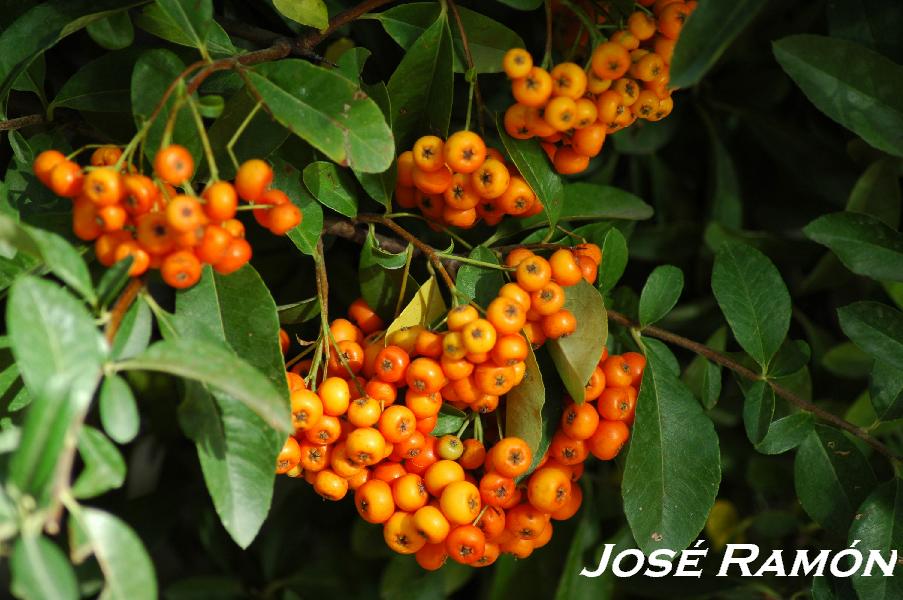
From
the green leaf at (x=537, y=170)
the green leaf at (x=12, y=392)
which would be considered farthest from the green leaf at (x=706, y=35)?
the green leaf at (x=12, y=392)

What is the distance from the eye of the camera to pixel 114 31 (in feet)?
3.35

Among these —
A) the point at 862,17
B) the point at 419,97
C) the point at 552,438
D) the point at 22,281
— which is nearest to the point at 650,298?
the point at 552,438

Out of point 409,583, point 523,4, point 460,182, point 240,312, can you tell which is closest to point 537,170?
point 460,182

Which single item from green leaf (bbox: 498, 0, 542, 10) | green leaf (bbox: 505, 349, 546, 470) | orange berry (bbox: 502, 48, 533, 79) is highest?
green leaf (bbox: 498, 0, 542, 10)

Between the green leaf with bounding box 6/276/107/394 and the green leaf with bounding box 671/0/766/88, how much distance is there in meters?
0.62

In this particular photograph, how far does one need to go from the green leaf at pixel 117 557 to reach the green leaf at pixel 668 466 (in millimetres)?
622

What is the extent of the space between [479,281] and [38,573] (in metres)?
0.61

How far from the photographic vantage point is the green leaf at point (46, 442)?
70 centimetres

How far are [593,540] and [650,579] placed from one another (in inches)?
5.7

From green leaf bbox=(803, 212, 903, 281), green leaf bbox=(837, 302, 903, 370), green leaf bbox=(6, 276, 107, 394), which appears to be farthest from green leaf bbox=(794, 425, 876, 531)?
green leaf bbox=(6, 276, 107, 394)

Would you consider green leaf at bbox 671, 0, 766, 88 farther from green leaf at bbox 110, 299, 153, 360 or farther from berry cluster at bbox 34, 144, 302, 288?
green leaf at bbox 110, 299, 153, 360

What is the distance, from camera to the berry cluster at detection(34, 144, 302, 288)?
824 mm

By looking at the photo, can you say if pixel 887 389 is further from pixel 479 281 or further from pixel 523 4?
pixel 523 4

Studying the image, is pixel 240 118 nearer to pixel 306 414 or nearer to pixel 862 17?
pixel 306 414
